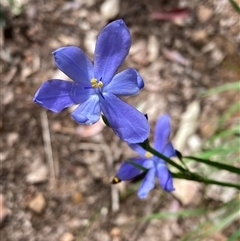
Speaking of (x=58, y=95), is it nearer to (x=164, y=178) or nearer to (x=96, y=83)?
(x=96, y=83)

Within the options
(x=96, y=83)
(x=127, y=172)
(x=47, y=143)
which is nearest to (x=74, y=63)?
(x=96, y=83)

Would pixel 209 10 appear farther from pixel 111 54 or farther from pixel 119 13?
pixel 111 54

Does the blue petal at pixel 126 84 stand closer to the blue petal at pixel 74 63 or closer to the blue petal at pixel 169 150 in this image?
the blue petal at pixel 74 63

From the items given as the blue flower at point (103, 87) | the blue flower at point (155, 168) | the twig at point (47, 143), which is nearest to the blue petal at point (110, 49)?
the blue flower at point (103, 87)

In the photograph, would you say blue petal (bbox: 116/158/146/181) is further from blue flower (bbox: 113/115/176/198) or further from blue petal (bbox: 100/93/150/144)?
blue petal (bbox: 100/93/150/144)

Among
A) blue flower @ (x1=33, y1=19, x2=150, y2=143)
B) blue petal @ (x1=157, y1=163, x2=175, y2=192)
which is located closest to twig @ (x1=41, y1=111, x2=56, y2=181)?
blue petal @ (x1=157, y1=163, x2=175, y2=192)

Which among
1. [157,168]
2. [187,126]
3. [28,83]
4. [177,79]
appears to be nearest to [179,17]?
[177,79]

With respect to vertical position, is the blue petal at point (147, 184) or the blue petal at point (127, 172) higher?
the blue petal at point (127, 172)

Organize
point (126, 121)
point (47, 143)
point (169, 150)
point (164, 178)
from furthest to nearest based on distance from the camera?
point (47, 143) < point (169, 150) < point (164, 178) < point (126, 121)
